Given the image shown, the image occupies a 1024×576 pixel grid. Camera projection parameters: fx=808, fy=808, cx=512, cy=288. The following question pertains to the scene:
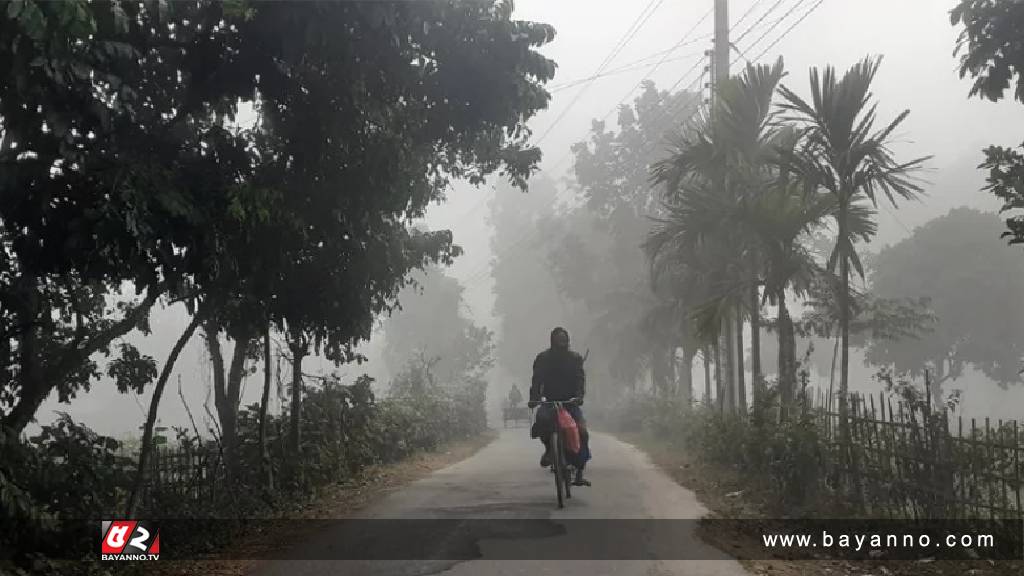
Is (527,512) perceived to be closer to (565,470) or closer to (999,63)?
(565,470)

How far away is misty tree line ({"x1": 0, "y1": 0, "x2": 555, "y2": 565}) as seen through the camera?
19.8ft

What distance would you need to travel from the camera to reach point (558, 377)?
31.7 feet

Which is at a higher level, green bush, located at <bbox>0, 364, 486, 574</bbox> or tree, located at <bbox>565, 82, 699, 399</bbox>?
tree, located at <bbox>565, 82, 699, 399</bbox>

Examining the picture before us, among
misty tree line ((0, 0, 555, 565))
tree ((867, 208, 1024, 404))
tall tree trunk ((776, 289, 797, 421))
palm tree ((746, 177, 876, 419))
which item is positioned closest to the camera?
misty tree line ((0, 0, 555, 565))

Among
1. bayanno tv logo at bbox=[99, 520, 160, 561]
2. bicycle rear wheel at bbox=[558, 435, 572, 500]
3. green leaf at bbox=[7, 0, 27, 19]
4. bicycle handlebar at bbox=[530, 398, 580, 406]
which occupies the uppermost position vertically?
green leaf at bbox=[7, 0, 27, 19]

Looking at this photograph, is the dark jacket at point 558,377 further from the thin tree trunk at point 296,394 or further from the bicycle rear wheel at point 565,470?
the thin tree trunk at point 296,394

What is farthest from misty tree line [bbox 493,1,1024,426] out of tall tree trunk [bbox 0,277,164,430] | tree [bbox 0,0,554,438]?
tall tree trunk [bbox 0,277,164,430]

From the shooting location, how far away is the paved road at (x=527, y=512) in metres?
6.32

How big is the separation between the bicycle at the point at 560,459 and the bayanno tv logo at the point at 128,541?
4.10 m

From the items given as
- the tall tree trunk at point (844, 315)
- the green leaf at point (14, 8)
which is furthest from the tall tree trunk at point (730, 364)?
the green leaf at point (14, 8)

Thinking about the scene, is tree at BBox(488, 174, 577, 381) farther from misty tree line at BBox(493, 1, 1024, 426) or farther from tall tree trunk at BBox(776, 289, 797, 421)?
tall tree trunk at BBox(776, 289, 797, 421)

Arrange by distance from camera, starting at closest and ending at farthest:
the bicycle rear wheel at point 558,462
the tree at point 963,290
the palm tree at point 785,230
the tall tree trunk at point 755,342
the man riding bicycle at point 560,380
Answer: the bicycle rear wheel at point 558,462
the man riding bicycle at point 560,380
the palm tree at point 785,230
the tall tree trunk at point 755,342
the tree at point 963,290

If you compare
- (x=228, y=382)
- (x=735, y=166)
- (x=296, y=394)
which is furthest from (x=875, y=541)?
(x=228, y=382)

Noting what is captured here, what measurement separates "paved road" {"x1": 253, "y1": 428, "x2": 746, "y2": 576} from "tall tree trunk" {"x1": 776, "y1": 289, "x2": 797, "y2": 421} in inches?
83.5
